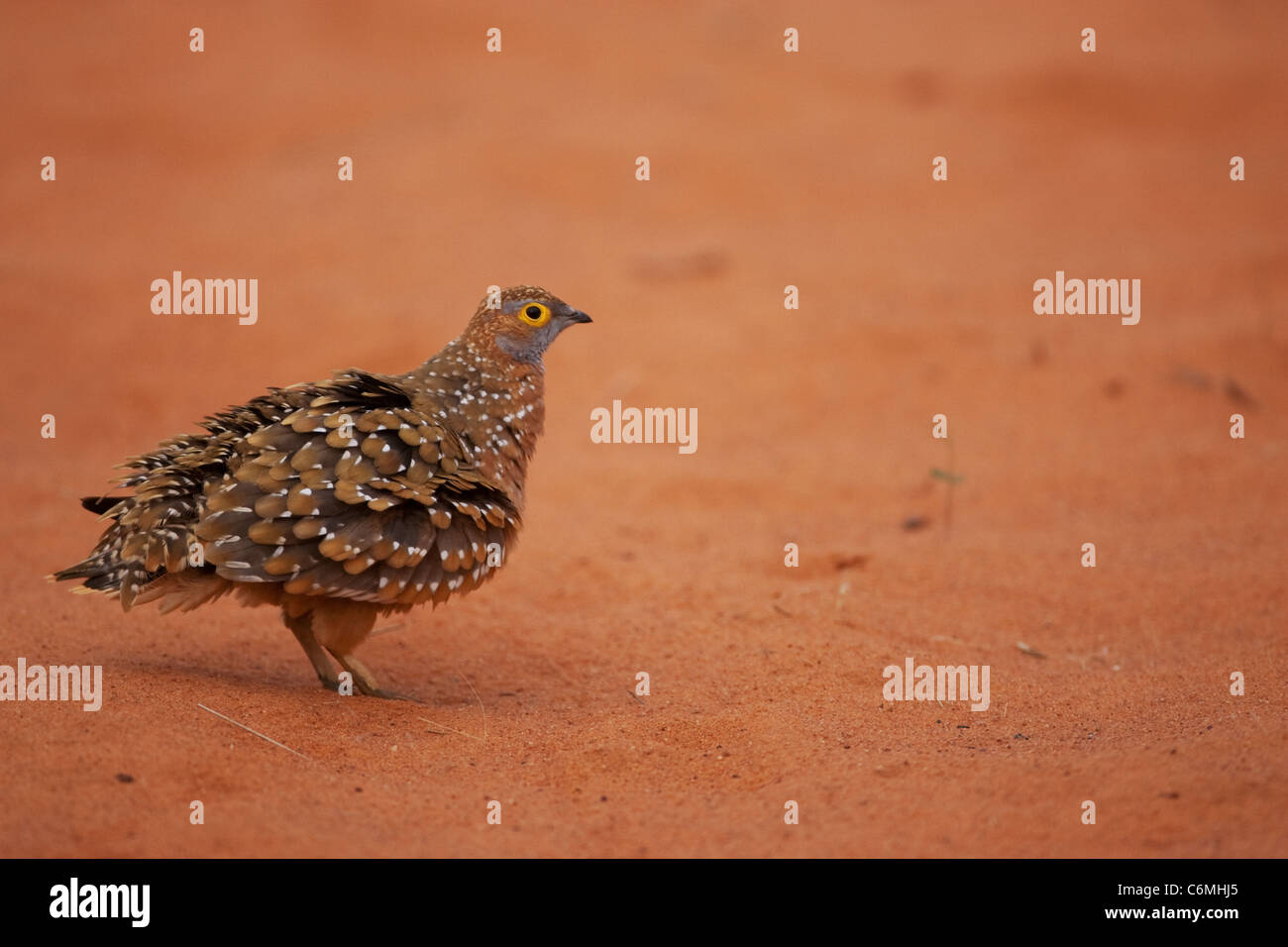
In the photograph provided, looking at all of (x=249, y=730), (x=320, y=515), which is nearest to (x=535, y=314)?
(x=320, y=515)

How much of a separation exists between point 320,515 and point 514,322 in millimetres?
1804

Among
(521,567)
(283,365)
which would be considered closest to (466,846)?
(521,567)

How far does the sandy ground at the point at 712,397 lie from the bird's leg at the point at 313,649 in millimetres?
129

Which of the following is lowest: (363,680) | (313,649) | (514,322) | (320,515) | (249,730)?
(249,730)

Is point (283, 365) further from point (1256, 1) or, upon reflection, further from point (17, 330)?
point (1256, 1)

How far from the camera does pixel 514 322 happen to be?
650cm

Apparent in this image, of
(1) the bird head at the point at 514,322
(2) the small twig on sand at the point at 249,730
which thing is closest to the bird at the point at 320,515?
(2) the small twig on sand at the point at 249,730

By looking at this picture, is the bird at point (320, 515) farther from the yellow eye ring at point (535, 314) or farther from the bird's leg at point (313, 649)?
the yellow eye ring at point (535, 314)

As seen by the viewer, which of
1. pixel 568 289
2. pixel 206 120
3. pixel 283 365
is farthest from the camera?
pixel 206 120

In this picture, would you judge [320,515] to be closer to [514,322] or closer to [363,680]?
[363,680]

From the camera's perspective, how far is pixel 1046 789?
15.2ft

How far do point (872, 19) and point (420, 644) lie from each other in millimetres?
17588

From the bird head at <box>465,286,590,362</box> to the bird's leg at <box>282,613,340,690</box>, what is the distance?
1799 mm

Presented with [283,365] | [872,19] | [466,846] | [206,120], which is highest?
[872,19]
